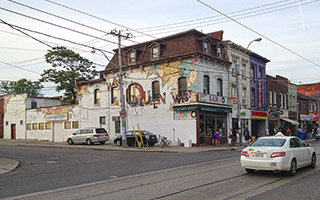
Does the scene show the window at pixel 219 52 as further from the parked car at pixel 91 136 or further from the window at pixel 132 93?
the parked car at pixel 91 136

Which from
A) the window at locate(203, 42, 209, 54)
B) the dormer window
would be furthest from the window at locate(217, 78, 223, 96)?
the dormer window

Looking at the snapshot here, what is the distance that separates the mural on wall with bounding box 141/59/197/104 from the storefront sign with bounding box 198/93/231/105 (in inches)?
20.7

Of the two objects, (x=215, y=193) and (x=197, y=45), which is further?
(x=197, y=45)

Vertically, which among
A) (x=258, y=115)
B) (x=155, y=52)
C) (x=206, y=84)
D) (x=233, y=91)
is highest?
(x=155, y=52)

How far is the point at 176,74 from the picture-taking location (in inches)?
1152

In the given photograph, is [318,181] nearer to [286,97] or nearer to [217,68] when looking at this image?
[217,68]

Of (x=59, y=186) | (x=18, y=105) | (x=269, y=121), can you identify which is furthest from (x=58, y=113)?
(x=59, y=186)

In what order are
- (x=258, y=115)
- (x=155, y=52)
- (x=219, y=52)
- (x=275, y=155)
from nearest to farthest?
(x=275, y=155), (x=155, y=52), (x=219, y=52), (x=258, y=115)

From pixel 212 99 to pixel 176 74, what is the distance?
3.99 m

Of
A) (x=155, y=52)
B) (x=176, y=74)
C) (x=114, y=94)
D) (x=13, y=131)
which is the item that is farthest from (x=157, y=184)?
(x=13, y=131)

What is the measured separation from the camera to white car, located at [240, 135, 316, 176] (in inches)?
405

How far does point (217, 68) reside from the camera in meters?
31.0

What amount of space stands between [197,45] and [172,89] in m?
4.59

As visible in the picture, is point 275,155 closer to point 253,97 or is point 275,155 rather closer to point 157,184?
point 157,184
